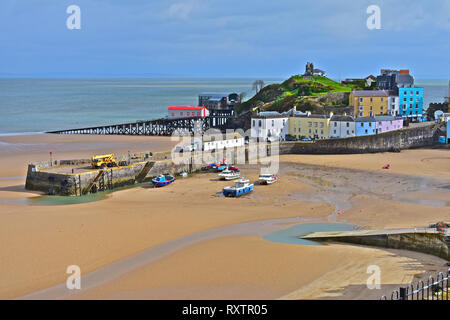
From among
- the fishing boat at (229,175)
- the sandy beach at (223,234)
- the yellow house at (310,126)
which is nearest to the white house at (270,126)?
the yellow house at (310,126)

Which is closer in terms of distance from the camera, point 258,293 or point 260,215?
point 258,293

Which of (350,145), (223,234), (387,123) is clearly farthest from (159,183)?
(387,123)

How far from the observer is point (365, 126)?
49.6 m

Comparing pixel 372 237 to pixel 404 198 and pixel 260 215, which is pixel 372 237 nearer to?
pixel 260 215

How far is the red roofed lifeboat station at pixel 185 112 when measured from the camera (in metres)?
68.6

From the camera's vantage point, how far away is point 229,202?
27.8 metres

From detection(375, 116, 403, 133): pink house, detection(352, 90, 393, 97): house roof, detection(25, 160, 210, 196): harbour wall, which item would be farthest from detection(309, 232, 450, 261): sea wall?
detection(352, 90, 393, 97): house roof

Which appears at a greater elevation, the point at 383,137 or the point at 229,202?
the point at 383,137

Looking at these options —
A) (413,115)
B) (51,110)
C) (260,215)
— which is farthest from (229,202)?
(51,110)

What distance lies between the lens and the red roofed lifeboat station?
225 ft

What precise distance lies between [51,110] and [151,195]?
3032 inches

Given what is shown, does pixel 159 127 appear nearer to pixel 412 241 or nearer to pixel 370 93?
pixel 370 93

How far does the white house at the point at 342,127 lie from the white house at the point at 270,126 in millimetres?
4839

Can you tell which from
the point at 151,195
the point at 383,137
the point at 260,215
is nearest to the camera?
the point at 260,215
